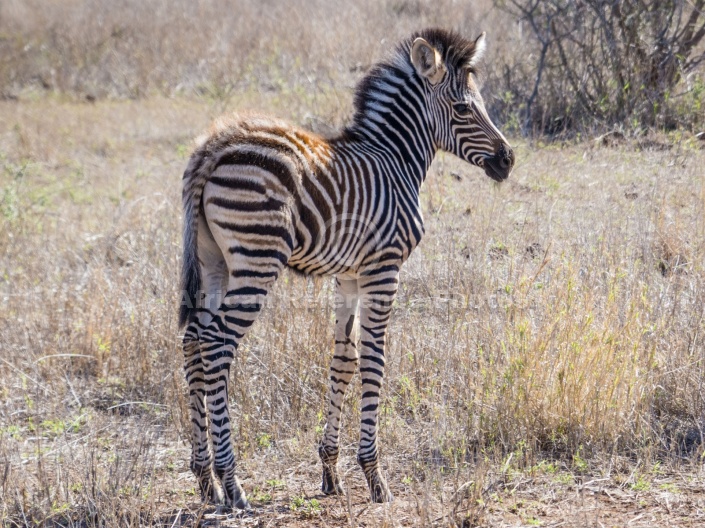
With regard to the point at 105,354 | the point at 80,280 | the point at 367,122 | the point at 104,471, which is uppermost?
the point at 367,122

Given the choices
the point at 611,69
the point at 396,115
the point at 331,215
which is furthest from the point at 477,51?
the point at 611,69

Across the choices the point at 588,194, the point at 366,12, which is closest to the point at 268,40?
the point at 366,12

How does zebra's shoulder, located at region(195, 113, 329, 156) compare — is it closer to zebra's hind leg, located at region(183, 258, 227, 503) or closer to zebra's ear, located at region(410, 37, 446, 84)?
zebra's hind leg, located at region(183, 258, 227, 503)

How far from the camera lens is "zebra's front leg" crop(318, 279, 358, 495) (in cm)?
487

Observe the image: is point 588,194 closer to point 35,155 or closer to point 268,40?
point 35,155

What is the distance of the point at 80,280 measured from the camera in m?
7.91

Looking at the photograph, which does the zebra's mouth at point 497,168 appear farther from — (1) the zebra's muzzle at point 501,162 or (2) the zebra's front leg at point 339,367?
(2) the zebra's front leg at point 339,367

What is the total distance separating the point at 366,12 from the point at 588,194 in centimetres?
989

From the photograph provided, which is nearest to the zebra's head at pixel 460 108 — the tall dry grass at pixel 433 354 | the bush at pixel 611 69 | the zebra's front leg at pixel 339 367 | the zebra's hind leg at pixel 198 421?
the tall dry grass at pixel 433 354

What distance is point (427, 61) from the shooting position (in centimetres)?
501

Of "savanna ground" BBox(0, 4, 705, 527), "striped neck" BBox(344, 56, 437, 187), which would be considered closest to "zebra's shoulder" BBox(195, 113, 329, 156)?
"striped neck" BBox(344, 56, 437, 187)

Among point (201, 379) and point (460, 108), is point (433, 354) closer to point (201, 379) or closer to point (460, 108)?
point (460, 108)

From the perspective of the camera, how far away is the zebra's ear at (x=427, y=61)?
4965mm

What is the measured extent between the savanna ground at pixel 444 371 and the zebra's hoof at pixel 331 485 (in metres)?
0.08
